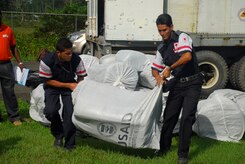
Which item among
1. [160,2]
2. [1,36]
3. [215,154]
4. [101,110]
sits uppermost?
[160,2]

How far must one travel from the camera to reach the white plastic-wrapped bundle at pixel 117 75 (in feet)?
21.0

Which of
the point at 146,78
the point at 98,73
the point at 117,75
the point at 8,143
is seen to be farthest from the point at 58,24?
the point at 8,143

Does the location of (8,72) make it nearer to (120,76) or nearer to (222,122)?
(120,76)

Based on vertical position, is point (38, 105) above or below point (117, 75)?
below

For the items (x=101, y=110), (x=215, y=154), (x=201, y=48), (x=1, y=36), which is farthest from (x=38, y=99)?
(x=201, y=48)

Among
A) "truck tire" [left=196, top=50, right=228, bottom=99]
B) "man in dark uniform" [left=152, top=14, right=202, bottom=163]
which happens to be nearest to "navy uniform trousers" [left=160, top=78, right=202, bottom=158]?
"man in dark uniform" [left=152, top=14, right=202, bottom=163]

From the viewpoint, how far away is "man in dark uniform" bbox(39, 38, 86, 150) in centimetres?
484

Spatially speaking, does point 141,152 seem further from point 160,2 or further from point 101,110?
point 160,2

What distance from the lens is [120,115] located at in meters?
4.64

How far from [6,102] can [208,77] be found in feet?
14.8

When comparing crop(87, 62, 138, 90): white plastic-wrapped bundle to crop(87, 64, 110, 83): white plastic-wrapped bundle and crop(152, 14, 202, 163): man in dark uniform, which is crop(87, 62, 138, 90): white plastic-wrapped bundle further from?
crop(152, 14, 202, 163): man in dark uniform

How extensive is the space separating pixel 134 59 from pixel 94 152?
2633 millimetres

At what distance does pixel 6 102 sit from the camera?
21.9 ft

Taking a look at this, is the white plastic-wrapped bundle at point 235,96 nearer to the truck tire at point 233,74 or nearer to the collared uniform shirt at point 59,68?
the collared uniform shirt at point 59,68
